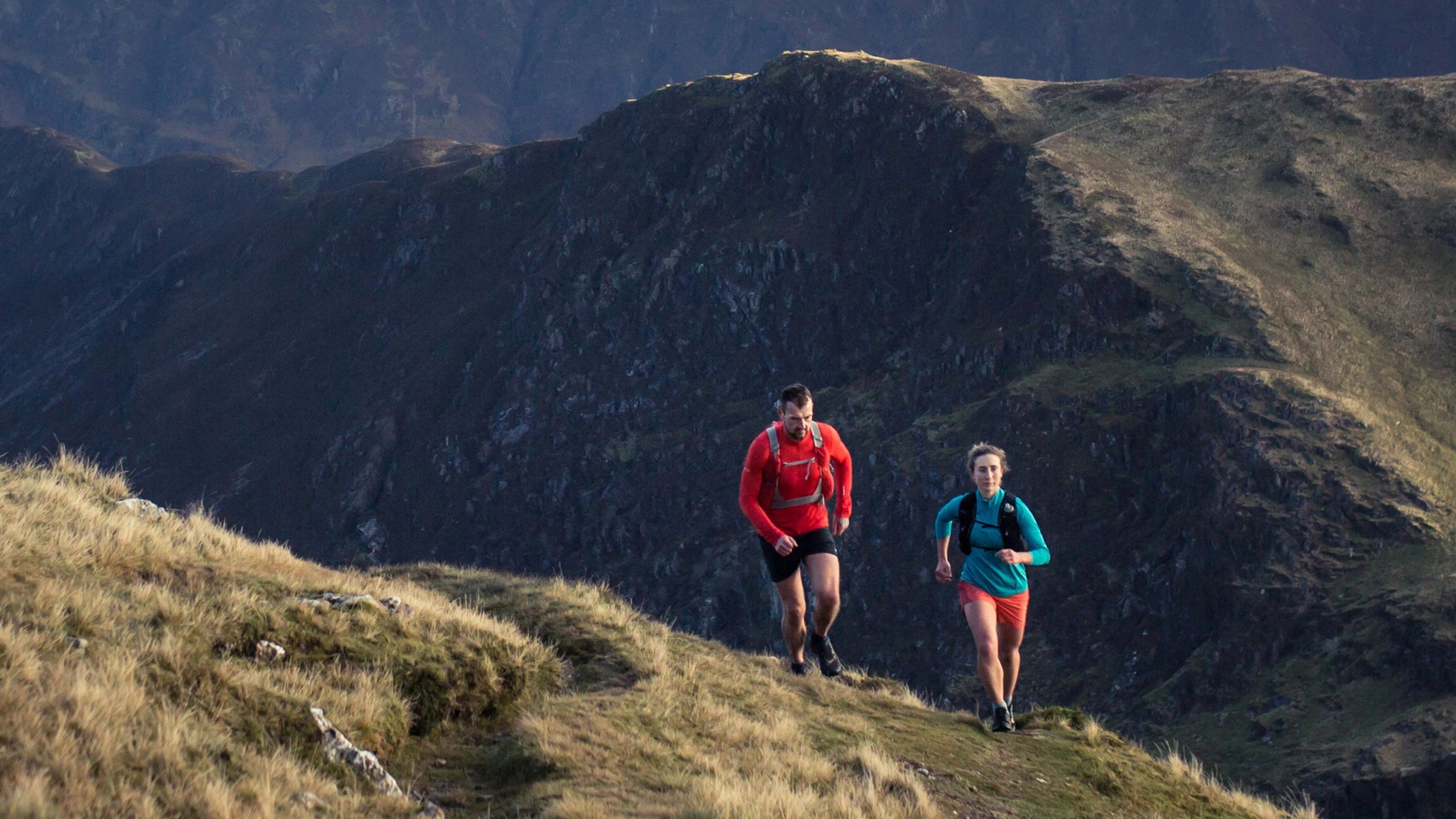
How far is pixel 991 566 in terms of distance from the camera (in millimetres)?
10164

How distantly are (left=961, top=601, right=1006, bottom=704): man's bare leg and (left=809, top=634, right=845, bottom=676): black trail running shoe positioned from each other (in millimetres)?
1589

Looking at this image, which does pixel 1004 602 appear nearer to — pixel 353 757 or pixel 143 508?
pixel 353 757

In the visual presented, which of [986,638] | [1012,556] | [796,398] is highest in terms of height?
[796,398]

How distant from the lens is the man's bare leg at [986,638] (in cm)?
1002

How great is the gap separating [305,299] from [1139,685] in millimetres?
91363

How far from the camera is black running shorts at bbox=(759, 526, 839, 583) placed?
34.5 feet

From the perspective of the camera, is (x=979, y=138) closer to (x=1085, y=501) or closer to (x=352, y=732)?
(x=1085, y=501)

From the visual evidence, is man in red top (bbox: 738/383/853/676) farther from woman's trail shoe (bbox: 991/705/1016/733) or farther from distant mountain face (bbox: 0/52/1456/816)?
distant mountain face (bbox: 0/52/1456/816)

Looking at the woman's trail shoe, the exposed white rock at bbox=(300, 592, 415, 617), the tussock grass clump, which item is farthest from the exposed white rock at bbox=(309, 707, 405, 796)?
the woman's trail shoe

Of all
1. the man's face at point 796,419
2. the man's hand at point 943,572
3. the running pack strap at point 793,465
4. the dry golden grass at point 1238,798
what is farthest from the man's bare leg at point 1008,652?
the man's face at point 796,419

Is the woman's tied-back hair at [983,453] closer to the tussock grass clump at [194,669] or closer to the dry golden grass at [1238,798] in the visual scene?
the dry golden grass at [1238,798]

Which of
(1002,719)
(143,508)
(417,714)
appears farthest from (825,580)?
(143,508)

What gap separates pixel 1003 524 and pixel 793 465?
6.68 ft

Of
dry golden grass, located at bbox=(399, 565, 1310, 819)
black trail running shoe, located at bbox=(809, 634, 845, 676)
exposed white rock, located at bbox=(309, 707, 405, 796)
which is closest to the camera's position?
exposed white rock, located at bbox=(309, 707, 405, 796)
